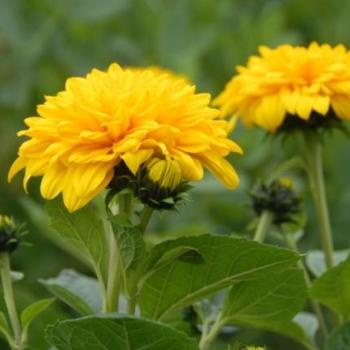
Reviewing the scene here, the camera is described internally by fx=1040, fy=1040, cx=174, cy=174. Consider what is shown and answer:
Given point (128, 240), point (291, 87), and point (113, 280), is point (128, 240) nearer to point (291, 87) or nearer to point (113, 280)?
point (113, 280)

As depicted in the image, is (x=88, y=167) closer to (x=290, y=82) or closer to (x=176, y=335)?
(x=176, y=335)

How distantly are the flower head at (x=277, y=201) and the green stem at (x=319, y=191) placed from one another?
0.09ft

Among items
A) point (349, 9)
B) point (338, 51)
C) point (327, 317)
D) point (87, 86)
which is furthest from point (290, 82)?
point (349, 9)

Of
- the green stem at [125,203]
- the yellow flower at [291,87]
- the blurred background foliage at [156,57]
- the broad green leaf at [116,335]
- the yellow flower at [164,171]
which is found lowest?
the broad green leaf at [116,335]

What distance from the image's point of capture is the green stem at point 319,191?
1149 mm

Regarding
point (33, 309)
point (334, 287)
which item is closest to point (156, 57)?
point (334, 287)

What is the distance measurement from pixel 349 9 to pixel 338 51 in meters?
1.52

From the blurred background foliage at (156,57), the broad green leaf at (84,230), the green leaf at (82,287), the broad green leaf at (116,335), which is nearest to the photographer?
the broad green leaf at (116,335)

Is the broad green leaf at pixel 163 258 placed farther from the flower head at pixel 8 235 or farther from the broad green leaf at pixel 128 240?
the flower head at pixel 8 235

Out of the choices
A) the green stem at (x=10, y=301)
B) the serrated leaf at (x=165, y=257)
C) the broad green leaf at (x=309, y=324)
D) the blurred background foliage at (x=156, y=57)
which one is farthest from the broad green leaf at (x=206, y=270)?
the blurred background foliage at (x=156, y=57)

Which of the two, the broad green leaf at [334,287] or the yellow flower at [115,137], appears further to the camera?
the broad green leaf at [334,287]

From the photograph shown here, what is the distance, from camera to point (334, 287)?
1.02 m

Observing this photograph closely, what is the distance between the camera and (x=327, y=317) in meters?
1.61

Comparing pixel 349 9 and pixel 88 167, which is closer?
pixel 88 167
